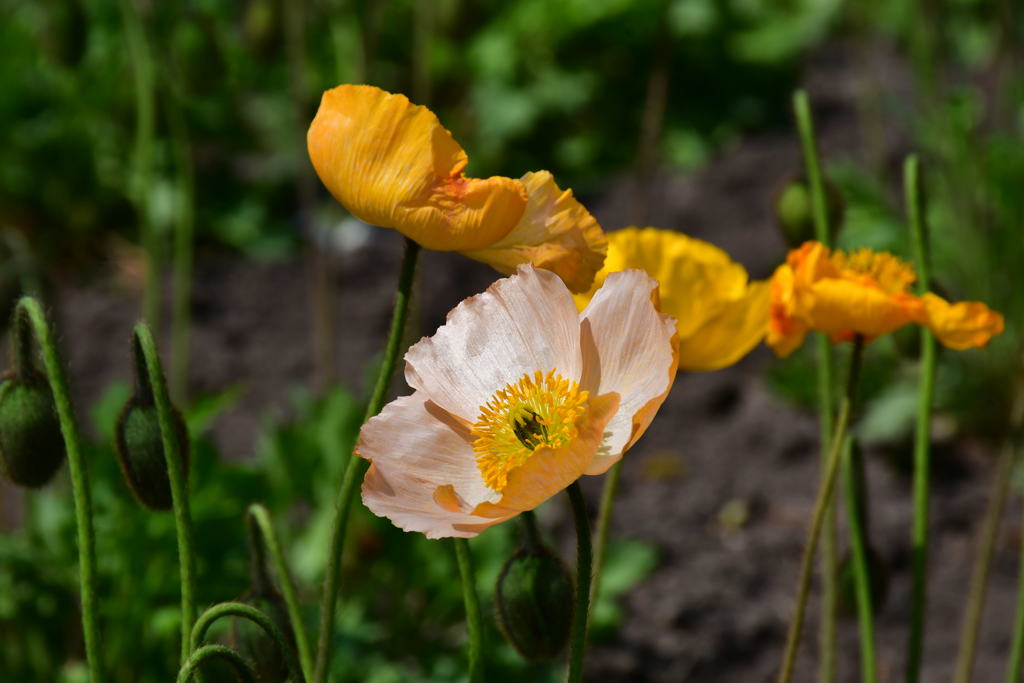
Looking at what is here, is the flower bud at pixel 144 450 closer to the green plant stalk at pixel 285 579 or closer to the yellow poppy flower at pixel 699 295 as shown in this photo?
the green plant stalk at pixel 285 579

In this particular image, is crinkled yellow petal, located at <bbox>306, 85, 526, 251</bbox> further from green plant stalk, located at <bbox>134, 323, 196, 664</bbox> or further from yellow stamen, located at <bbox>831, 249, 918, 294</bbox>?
yellow stamen, located at <bbox>831, 249, 918, 294</bbox>

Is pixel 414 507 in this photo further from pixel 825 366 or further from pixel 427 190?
pixel 825 366

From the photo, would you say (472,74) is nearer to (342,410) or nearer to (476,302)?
(342,410)

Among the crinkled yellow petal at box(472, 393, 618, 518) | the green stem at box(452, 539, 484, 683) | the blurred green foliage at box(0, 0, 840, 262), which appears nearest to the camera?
the crinkled yellow petal at box(472, 393, 618, 518)

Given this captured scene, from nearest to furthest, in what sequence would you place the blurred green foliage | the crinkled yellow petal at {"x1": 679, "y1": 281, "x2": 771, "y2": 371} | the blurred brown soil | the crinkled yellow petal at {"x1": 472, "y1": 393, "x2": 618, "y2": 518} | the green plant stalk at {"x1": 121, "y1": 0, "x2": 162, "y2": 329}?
1. the crinkled yellow petal at {"x1": 472, "y1": 393, "x2": 618, "y2": 518}
2. the crinkled yellow petal at {"x1": 679, "y1": 281, "x2": 771, "y2": 371}
3. the green plant stalk at {"x1": 121, "y1": 0, "x2": 162, "y2": 329}
4. the blurred brown soil
5. the blurred green foliage

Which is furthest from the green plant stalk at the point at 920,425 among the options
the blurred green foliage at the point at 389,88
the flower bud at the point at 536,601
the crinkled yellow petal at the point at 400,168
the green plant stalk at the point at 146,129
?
the blurred green foliage at the point at 389,88

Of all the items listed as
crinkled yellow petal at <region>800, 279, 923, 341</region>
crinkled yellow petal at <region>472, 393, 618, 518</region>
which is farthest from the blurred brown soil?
crinkled yellow petal at <region>472, 393, 618, 518</region>


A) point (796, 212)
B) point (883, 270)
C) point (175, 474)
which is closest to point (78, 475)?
point (175, 474)
